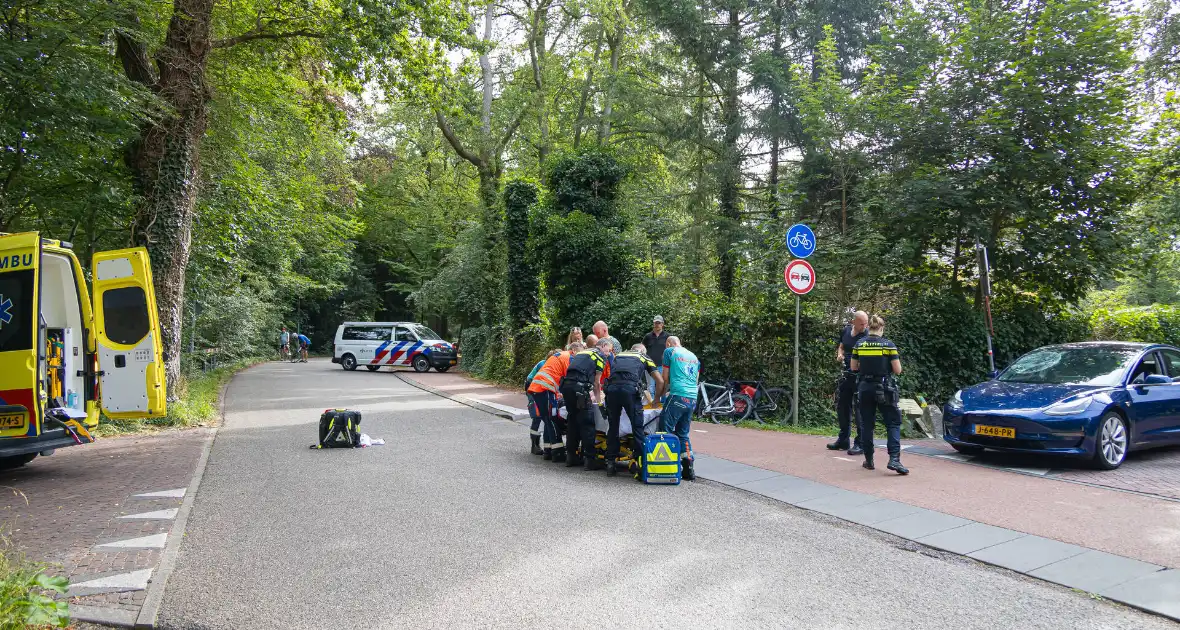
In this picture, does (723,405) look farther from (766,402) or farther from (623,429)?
(623,429)

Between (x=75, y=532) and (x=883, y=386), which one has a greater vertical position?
(x=883, y=386)

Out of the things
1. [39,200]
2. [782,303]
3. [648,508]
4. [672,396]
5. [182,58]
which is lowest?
[648,508]

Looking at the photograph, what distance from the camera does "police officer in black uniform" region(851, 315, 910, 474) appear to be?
791 centimetres

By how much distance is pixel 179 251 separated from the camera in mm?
12820

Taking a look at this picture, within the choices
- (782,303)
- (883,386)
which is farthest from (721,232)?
(883,386)

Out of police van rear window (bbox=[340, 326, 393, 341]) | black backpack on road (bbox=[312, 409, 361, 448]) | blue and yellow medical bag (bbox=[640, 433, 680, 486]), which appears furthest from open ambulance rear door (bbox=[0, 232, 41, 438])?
police van rear window (bbox=[340, 326, 393, 341])

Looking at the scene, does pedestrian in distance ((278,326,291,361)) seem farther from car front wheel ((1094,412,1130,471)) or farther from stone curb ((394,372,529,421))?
car front wheel ((1094,412,1130,471))

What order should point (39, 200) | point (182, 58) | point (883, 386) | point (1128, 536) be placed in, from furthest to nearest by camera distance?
point (39, 200) < point (182, 58) < point (883, 386) < point (1128, 536)

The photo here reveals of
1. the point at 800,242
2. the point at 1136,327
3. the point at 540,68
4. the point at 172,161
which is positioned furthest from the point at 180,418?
the point at 1136,327

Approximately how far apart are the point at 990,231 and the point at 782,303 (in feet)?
14.2

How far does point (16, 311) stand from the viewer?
758 cm

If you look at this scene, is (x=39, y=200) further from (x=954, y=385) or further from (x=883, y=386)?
(x=954, y=385)

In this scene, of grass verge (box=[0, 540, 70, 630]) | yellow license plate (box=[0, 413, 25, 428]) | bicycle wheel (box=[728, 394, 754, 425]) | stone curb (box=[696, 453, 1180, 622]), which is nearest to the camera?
grass verge (box=[0, 540, 70, 630])

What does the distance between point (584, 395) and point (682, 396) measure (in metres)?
1.12
